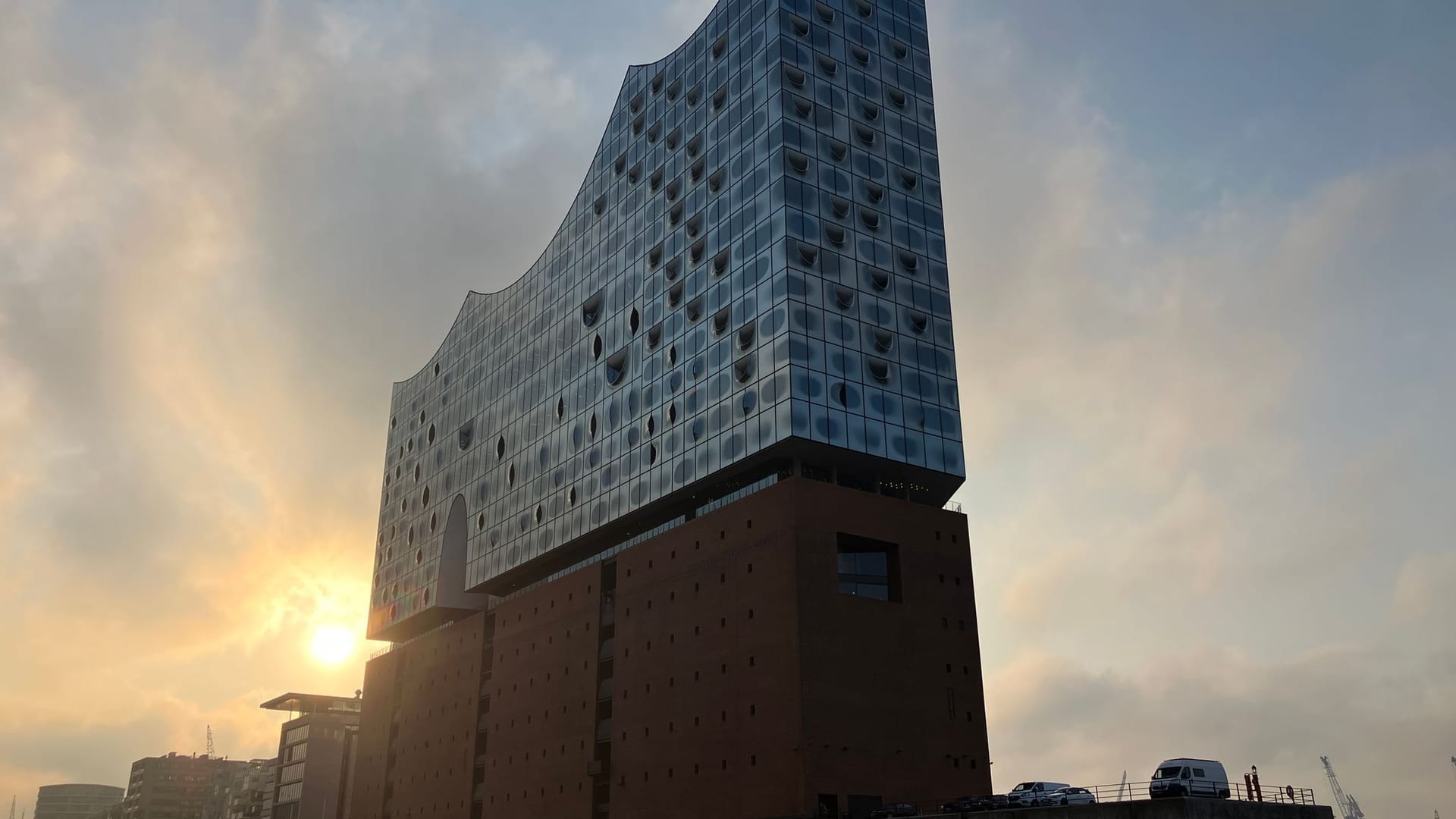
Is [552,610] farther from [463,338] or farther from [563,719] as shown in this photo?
[463,338]

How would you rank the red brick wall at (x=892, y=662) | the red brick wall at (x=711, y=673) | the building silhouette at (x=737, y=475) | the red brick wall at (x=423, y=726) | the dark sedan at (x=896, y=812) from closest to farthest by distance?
the dark sedan at (x=896, y=812) → the red brick wall at (x=892, y=662) → the red brick wall at (x=711, y=673) → the building silhouette at (x=737, y=475) → the red brick wall at (x=423, y=726)

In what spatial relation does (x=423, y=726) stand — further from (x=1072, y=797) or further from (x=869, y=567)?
(x=1072, y=797)

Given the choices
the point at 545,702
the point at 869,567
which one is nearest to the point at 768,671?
the point at 869,567

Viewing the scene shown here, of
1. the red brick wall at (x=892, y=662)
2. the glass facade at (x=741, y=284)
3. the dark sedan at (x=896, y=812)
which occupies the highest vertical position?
the glass facade at (x=741, y=284)

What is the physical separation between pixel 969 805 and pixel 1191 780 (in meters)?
11.1

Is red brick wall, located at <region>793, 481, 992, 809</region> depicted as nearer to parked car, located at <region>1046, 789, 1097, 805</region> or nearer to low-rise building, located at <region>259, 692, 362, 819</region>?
parked car, located at <region>1046, 789, 1097, 805</region>

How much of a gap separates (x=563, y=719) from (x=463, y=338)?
4733cm

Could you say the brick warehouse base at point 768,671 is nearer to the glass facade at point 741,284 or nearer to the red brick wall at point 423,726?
the glass facade at point 741,284

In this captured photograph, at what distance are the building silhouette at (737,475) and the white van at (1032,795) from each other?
11.6 metres

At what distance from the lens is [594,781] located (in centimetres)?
7050

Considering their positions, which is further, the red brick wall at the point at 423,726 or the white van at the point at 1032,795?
the red brick wall at the point at 423,726

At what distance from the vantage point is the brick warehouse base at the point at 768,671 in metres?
57.0

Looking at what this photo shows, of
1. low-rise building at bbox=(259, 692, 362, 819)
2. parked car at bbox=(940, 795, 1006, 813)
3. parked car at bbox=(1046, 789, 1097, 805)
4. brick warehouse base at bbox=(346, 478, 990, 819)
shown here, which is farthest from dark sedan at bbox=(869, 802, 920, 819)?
low-rise building at bbox=(259, 692, 362, 819)

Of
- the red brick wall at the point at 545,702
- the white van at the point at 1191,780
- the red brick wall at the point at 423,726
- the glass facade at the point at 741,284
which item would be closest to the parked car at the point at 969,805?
the white van at the point at 1191,780
